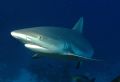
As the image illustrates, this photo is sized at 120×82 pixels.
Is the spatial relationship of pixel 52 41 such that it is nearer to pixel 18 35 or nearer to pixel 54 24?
pixel 18 35

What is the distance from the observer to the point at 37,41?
438 centimetres

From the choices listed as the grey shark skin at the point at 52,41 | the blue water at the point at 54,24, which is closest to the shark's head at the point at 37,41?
the grey shark skin at the point at 52,41

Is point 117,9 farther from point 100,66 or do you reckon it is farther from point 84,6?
point 100,66

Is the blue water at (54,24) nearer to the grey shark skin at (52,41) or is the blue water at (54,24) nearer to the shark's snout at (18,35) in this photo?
the grey shark skin at (52,41)

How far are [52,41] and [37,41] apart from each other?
14.4 inches

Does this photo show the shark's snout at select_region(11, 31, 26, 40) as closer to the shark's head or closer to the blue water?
the shark's head

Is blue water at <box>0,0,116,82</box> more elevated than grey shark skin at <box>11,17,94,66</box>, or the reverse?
grey shark skin at <box>11,17,94,66</box>

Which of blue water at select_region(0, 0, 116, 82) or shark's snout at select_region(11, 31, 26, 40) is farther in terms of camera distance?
blue water at select_region(0, 0, 116, 82)

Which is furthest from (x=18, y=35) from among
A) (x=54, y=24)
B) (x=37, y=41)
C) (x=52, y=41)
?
(x=54, y=24)

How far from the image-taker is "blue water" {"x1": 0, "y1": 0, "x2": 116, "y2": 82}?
62.4ft

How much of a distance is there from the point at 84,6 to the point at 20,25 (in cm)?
1983

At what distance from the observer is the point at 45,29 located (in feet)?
15.7

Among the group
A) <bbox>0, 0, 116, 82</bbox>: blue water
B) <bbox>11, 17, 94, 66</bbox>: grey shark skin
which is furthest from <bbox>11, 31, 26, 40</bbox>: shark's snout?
<bbox>0, 0, 116, 82</bbox>: blue water

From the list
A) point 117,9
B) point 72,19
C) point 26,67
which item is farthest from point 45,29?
point 117,9
